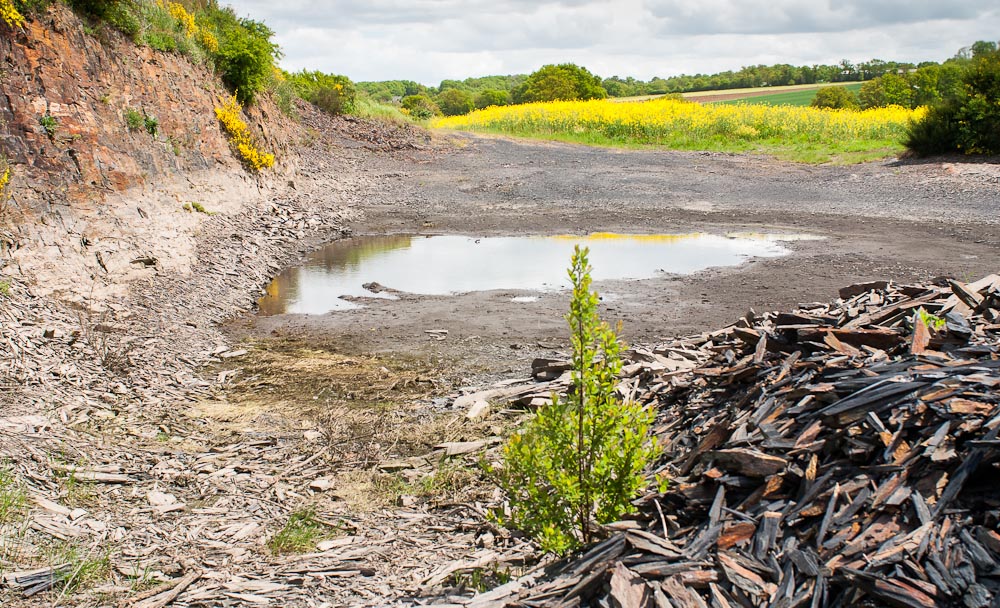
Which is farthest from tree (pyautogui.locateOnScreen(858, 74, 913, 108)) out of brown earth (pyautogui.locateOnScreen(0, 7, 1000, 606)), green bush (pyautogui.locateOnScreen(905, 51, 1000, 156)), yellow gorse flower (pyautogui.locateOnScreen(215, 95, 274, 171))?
yellow gorse flower (pyautogui.locateOnScreen(215, 95, 274, 171))

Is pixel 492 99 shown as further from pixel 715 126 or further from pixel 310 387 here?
pixel 310 387

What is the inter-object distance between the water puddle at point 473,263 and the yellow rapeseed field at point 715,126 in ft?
47.1

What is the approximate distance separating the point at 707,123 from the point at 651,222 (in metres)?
17.9

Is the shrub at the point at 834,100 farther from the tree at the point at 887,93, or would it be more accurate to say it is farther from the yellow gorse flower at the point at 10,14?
the yellow gorse flower at the point at 10,14

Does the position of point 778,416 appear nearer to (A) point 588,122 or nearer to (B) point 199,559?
(B) point 199,559

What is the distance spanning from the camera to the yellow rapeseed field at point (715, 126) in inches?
1195

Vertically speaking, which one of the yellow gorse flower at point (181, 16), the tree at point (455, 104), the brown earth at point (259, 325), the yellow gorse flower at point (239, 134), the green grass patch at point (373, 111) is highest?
the tree at point (455, 104)

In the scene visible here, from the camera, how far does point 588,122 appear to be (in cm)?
3678

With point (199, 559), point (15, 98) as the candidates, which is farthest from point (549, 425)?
point (15, 98)

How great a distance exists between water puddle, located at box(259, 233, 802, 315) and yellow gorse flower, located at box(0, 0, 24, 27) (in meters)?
5.10

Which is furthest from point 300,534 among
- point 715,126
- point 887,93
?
point 887,93

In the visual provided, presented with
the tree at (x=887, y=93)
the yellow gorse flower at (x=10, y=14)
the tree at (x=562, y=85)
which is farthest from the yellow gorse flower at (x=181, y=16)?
the tree at (x=562, y=85)

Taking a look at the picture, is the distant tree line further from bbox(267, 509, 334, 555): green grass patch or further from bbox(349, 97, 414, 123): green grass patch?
bbox(267, 509, 334, 555): green grass patch

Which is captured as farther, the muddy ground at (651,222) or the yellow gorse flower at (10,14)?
the yellow gorse flower at (10,14)
